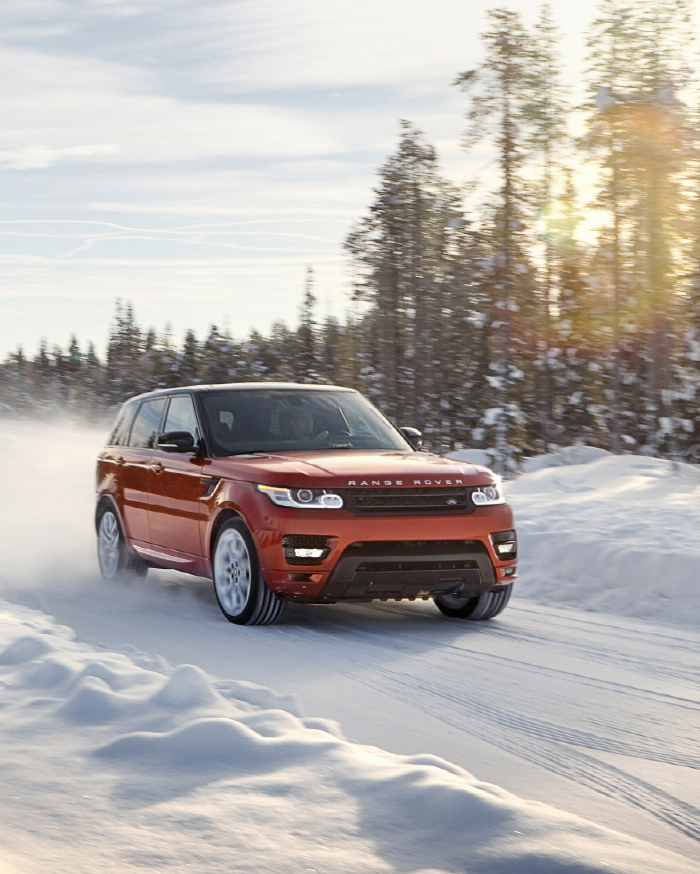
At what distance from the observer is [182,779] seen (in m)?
3.77

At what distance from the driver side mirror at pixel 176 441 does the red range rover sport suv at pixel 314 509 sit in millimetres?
10

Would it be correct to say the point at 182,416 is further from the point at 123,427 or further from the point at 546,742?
the point at 546,742

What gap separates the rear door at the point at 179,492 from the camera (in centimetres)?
A: 824

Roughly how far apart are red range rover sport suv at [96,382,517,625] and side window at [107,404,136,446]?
1.15 metres

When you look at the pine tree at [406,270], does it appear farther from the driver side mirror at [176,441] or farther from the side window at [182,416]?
the driver side mirror at [176,441]

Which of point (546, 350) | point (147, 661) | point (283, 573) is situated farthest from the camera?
point (546, 350)

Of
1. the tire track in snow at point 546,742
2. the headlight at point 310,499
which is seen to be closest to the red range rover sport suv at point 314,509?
the headlight at point 310,499

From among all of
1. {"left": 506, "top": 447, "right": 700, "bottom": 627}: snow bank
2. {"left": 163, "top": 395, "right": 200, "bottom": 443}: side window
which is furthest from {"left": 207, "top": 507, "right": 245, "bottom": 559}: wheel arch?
{"left": 506, "top": 447, "right": 700, "bottom": 627}: snow bank

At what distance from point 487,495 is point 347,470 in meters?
1.03

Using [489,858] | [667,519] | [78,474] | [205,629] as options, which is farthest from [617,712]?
[78,474]

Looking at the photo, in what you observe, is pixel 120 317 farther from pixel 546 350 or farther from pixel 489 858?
pixel 489 858

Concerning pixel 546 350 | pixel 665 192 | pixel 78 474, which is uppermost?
pixel 665 192

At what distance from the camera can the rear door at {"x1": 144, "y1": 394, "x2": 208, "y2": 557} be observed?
27.0 ft

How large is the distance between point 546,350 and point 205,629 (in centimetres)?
2903
